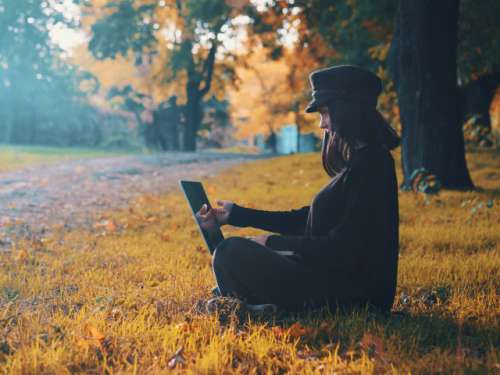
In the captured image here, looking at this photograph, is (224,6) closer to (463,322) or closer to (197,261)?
(197,261)

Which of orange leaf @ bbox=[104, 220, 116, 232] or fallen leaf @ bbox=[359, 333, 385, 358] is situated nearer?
fallen leaf @ bbox=[359, 333, 385, 358]

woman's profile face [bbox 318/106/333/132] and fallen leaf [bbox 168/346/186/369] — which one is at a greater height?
woman's profile face [bbox 318/106/333/132]

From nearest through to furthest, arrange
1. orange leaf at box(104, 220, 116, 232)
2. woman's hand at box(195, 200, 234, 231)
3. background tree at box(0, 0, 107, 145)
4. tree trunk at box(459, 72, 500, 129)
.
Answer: woman's hand at box(195, 200, 234, 231), orange leaf at box(104, 220, 116, 232), tree trunk at box(459, 72, 500, 129), background tree at box(0, 0, 107, 145)

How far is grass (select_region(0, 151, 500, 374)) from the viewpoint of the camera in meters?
2.78

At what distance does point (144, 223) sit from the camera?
26.6 feet

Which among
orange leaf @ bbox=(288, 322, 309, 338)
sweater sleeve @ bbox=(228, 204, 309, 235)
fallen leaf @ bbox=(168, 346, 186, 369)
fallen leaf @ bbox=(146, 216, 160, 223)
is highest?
sweater sleeve @ bbox=(228, 204, 309, 235)

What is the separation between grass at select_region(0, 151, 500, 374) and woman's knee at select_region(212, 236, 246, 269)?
0.36m

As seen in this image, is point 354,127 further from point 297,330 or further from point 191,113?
point 191,113

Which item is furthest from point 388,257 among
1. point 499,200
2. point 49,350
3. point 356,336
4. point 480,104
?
point 480,104

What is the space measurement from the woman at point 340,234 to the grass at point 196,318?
0.64ft

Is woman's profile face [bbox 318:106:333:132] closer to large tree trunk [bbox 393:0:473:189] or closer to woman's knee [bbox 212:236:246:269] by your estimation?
woman's knee [bbox 212:236:246:269]

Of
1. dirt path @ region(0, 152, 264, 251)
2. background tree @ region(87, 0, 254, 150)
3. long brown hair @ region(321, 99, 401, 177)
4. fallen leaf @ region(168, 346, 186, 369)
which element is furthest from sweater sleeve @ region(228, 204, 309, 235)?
background tree @ region(87, 0, 254, 150)

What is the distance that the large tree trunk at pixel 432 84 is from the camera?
9.55 m

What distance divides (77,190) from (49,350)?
34.2 ft
